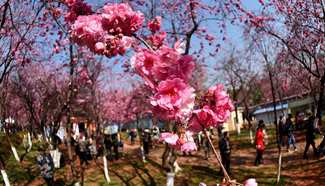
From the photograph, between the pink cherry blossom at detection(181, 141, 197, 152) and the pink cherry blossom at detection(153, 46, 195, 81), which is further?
the pink cherry blossom at detection(181, 141, 197, 152)

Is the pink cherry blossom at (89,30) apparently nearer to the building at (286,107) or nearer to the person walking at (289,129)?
the person walking at (289,129)

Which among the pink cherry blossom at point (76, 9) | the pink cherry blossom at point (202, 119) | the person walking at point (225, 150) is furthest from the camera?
the person walking at point (225, 150)

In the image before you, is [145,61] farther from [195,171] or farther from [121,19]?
[195,171]

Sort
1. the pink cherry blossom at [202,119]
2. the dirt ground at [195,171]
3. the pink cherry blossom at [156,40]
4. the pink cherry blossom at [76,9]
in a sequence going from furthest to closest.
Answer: the dirt ground at [195,171], the pink cherry blossom at [76,9], the pink cherry blossom at [156,40], the pink cherry blossom at [202,119]

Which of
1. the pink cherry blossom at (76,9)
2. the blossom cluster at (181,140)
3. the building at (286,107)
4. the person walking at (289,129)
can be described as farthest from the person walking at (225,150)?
the building at (286,107)

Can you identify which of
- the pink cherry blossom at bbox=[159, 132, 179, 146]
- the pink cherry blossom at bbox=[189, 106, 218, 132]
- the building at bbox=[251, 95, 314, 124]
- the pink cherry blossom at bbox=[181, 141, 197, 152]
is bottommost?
the pink cherry blossom at bbox=[181, 141, 197, 152]

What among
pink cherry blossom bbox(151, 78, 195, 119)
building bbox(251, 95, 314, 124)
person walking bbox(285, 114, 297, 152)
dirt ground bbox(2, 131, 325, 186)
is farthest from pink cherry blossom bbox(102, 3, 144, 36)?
building bbox(251, 95, 314, 124)

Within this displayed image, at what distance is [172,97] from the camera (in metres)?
2.31

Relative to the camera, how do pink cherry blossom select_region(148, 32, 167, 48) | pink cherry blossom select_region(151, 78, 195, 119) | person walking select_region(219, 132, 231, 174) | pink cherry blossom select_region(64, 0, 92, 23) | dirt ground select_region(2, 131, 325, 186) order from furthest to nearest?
person walking select_region(219, 132, 231, 174), dirt ground select_region(2, 131, 325, 186), pink cherry blossom select_region(64, 0, 92, 23), pink cherry blossom select_region(148, 32, 167, 48), pink cherry blossom select_region(151, 78, 195, 119)

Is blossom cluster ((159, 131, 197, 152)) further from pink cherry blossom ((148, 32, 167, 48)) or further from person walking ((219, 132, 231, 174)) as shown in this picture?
person walking ((219, 132, 231, 174))

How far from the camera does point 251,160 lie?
21.8m

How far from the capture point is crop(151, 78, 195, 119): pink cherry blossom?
7.52 ft

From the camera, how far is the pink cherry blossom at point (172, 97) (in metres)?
2.29

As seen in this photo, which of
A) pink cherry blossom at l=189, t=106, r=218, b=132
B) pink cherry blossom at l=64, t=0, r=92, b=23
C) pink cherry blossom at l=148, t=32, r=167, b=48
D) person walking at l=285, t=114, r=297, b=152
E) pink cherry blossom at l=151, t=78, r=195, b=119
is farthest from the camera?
person walking at l=285, t=114, r=297, b=152
